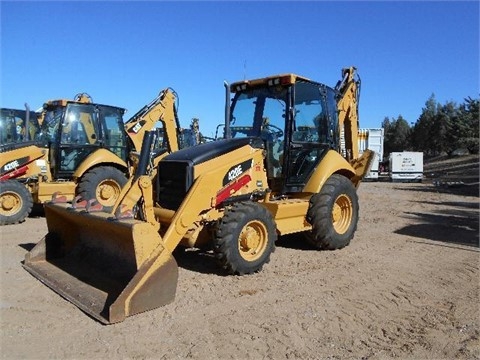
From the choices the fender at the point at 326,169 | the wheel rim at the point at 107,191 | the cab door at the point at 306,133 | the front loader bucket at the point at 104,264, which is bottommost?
Answer: the front loader bucket at the point at 104,264

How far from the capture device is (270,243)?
19.0 ft

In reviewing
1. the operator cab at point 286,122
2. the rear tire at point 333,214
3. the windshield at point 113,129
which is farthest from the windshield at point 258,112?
the windshield at point 113,129

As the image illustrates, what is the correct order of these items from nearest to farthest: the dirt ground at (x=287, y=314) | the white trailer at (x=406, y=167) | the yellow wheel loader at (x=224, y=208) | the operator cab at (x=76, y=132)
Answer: the dirt ground at (x=287, y=314)
the yellow wheel loader at (x=224, y=208)
the operator cab at (x=76, y=132)
the white trailer at (x=406, y=167)

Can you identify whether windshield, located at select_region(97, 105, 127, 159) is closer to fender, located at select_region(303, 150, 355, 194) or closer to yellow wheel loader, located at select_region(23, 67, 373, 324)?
yellow wheel loader, located at select_region(23, 67, 373, 324)

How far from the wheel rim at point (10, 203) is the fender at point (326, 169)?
19.9ft

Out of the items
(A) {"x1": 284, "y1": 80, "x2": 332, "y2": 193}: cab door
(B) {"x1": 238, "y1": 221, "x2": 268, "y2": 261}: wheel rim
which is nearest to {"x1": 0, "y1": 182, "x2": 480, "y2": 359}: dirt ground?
(B) {"x1": 238, "y1": 221, "x2": 268, "y2": 261}: wheel rim

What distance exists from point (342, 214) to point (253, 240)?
2.36 m

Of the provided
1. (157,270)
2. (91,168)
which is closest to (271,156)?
(157,270)

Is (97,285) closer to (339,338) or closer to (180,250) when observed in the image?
(180,250)

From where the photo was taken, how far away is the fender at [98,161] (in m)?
9.94

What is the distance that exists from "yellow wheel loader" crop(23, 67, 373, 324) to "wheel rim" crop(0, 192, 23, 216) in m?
3.59

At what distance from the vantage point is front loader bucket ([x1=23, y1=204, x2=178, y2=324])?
4305mm

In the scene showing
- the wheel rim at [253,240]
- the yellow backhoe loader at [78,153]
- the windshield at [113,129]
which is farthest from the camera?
the windshield at [113,129]

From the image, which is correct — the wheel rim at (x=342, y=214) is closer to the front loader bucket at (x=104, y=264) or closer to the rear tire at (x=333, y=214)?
the rear tire at (x=333, y=214)
